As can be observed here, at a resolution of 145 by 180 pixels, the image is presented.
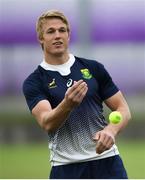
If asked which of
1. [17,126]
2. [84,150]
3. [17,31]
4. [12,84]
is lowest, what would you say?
[17,126]

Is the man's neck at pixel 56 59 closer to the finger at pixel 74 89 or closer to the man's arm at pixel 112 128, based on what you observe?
the man's arm at pixel 112 128

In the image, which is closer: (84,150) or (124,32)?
(84,150)

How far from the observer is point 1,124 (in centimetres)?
1358

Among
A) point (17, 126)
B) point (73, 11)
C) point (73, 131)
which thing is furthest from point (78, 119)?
point (17, 126)

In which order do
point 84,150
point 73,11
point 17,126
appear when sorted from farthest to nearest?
point 17,126 → point 73,11 → point 84,150

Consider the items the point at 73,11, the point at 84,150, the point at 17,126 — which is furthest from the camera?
the point at 17,126

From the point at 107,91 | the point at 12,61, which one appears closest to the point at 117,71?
the point at 12,61

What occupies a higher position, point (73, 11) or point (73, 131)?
point (73, 131)

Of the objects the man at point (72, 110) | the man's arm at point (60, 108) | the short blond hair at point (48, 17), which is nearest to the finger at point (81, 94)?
the man's arm at point (60, 108)

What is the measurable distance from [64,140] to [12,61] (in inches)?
317

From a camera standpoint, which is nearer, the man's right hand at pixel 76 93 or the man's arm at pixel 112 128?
the man's right hand at pixel 76 93

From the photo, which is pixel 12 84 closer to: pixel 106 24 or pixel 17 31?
pixel 17 31

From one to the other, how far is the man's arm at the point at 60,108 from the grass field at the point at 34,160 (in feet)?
14.9

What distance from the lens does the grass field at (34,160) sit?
9.77 m
